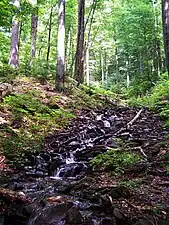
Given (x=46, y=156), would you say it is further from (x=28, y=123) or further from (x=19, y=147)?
(x=28, y=123)

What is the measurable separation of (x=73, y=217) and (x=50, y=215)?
1.11 ft

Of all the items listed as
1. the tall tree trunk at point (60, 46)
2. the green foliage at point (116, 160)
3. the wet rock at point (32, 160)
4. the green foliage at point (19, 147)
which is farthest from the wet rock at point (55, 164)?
the tall tree trunk at point (60, 46)

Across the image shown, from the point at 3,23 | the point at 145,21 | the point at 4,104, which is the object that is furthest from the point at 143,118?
the point at 145,21

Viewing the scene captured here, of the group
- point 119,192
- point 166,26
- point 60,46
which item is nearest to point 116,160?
point 119,192

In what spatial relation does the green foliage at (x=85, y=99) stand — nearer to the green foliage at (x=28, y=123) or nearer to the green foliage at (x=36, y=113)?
the green foliage at (x=28, y=123)

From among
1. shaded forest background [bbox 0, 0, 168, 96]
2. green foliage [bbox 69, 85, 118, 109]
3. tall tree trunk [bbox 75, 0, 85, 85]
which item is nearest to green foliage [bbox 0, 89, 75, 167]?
green foliage [bbox 69, 85, 118, 109]

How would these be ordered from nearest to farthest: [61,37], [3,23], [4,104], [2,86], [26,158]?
[26,158], [3,23], [4,104], [2,86], [61,37]

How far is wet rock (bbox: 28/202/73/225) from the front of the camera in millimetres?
4141

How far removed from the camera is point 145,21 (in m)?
25.9

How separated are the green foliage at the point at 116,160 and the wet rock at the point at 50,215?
92.8 inches

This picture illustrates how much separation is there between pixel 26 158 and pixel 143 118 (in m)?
6.18

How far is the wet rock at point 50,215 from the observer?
163 inches

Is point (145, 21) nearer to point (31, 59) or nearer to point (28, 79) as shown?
point (31, 59)

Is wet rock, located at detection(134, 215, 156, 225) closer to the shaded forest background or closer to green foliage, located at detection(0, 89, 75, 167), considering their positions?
green foliage, located at detection(0, 89, 75, 167)
